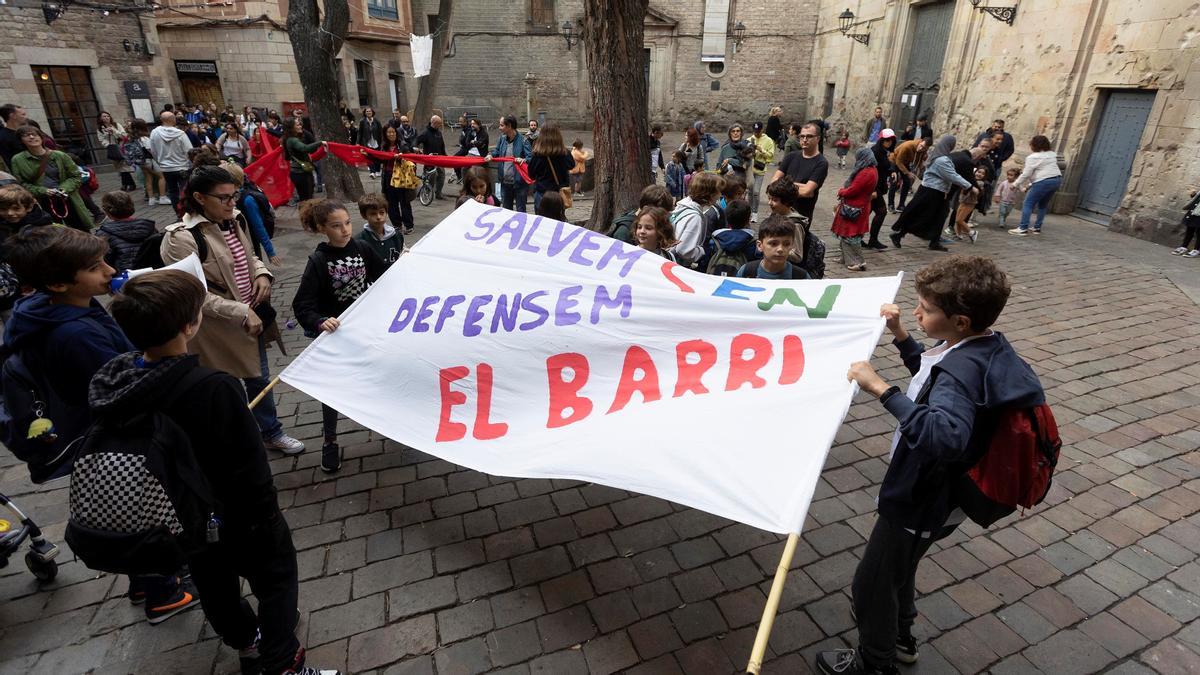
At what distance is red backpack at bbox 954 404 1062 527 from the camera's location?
1.91 meters

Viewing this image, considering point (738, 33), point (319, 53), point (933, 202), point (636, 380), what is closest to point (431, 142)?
point (319, 53)

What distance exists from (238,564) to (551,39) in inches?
1191

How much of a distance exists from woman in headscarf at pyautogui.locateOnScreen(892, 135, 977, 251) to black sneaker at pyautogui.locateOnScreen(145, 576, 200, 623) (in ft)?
30.7

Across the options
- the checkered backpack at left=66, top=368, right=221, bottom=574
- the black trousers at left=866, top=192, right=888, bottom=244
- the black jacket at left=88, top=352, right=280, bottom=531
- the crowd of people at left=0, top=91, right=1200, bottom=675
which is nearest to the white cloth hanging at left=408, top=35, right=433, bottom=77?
the crowd of people at left=0, top=91, right=1200, bottom=675

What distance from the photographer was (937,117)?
51.4 ft

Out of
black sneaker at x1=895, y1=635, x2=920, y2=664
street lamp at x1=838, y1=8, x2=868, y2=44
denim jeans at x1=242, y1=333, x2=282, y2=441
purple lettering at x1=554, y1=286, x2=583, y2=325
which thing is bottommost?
black sneaker at x1=895, y1=635, x2=920, y2=664

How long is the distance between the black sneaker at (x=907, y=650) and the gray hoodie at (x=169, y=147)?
12956 mm

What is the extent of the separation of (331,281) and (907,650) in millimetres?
3633

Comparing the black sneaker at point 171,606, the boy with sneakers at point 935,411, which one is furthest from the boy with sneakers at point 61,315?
the boy with sneakers at point 935,411

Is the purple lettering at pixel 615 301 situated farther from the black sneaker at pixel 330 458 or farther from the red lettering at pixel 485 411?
the black sneaker at pixel 330 458

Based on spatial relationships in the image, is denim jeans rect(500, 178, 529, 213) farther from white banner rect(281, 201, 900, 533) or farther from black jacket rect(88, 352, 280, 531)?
black jacket rect(88, 352, 280, 531)

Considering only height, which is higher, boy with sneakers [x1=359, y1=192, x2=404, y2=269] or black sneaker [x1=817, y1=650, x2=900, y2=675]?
boy with sneakers [x1=359, y1=192, x2=404, y2=269]

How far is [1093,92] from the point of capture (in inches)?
442

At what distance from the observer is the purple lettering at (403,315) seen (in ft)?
11.1
